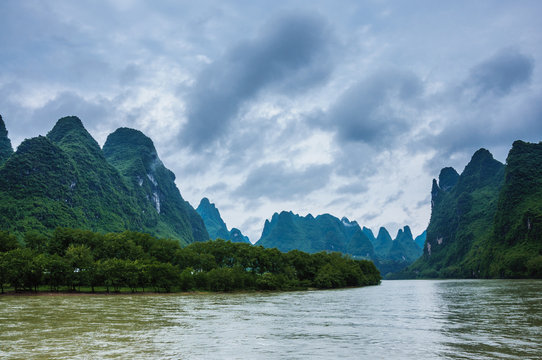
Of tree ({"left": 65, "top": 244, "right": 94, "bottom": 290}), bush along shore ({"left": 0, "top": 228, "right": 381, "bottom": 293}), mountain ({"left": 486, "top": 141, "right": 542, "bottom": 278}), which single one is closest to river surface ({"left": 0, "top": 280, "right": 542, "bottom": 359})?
bush along shore ({"left": 0, "top": 228, "right": 381, "bottom": 293})

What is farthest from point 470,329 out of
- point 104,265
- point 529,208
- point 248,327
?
point 529,208

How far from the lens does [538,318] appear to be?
1265 inches

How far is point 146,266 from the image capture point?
84.2 m

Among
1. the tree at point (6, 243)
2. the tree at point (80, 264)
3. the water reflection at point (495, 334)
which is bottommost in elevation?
the water reflection at point (495, 334)

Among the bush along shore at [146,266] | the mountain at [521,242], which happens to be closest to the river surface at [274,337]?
the bush along shore at [146,266]

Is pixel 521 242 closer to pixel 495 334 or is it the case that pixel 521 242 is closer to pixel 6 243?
pixel 495 334

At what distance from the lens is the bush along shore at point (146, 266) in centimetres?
7581

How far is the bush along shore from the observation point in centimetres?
7581

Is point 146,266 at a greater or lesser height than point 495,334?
greater

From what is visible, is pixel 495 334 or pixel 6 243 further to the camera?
pixel 6 243

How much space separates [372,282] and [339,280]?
44.7m

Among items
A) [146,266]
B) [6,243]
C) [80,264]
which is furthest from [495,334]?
[6,243]

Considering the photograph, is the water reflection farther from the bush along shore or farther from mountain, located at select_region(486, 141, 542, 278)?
mountain, located at select_region(486, 141, 542, 278)

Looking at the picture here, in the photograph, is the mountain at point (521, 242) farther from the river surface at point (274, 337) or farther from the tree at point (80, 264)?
the tree at point (80, 264)
